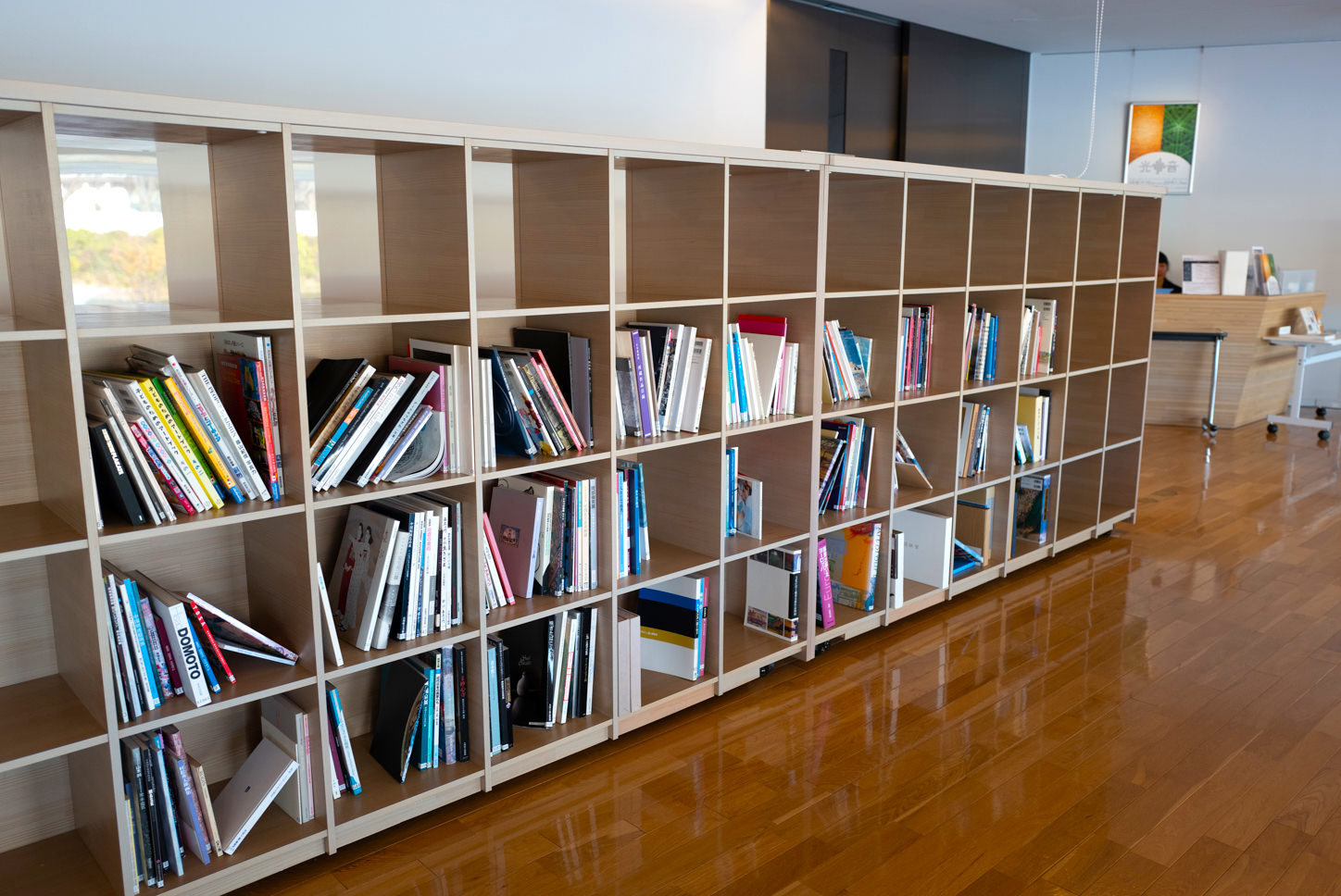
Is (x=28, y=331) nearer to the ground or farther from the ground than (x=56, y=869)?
farther from the ground

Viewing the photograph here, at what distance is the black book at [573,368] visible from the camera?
273 centimetres

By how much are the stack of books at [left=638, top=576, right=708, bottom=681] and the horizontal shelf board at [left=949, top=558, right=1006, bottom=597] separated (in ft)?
4.34

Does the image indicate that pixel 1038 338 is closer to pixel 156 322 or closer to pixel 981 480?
pixel 981 480

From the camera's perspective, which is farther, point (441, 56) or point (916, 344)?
point (916, 344)

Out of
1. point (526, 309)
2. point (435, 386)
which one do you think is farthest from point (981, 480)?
point (435, 386)

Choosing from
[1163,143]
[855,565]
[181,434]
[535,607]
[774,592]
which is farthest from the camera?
[1163,143]

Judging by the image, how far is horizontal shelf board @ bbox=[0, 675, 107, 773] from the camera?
6.44ft

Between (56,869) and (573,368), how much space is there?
167 centimetres

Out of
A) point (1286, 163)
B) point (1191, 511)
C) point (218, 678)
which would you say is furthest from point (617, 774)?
point (1286, 163)

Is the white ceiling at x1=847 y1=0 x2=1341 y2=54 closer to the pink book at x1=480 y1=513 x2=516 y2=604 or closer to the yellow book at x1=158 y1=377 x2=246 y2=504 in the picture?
the pink book at x1=480 y1=513 x2=516 y2=604

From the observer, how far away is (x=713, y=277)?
293 centimetres

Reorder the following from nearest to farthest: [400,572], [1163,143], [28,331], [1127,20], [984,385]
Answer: [28,331] < [400,572] < [984,385] < [1127,20] < [1163,143]

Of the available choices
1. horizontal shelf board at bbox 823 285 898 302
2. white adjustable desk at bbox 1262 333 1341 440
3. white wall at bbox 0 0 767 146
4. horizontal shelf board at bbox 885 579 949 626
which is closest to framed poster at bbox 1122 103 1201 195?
white adjustable desk at bbox 1262 333 1341 440

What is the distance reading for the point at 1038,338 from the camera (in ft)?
14.3
